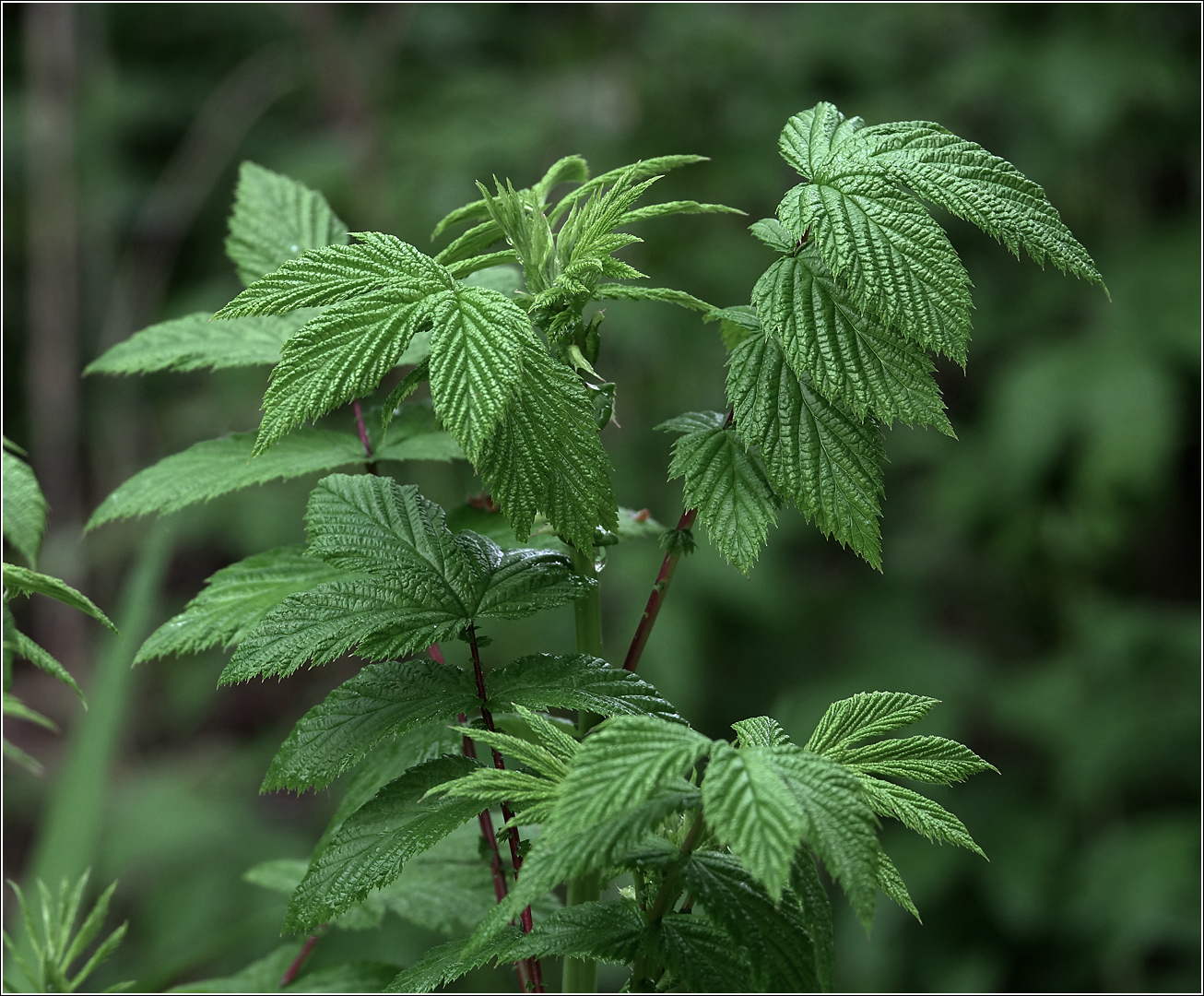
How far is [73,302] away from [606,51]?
2195 millimetres

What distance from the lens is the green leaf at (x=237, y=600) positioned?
0.79 meters

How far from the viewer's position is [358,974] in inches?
35.1

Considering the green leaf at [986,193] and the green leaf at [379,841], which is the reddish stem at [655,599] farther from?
the green leaf at [986,193]

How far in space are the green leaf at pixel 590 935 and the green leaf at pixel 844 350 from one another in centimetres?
32

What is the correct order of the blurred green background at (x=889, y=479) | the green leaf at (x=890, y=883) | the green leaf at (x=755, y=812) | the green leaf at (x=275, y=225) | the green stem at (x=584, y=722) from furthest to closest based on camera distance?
the blurred green background at (x=889, y=479) < the green leaf at (x=275, y=225) < the green stem at (x=584, y=722) < the green leaf at (x=890, y=883) < the green leaf at (x=755, y=812)

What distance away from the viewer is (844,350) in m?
0.66

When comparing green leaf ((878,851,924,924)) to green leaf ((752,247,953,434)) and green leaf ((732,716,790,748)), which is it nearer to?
green leaf ((732,716,790,748))

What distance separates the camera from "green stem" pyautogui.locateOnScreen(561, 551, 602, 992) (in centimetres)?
72

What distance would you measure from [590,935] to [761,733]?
0.48 ft

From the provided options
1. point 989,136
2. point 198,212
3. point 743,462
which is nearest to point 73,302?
point 198,212

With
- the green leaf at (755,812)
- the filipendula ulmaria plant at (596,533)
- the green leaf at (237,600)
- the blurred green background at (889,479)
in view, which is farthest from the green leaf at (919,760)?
the blurred green background at (889,479)

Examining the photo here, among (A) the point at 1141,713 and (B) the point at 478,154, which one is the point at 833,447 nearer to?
(A) the point at 1141,713

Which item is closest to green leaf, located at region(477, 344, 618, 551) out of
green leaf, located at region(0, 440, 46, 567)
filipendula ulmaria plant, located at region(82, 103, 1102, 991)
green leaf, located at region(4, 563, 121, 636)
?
filipendula ulmaria plant, located at region(82, 103, 1102, 991)

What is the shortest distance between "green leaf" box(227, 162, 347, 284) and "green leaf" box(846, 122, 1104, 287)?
503 millimetres
